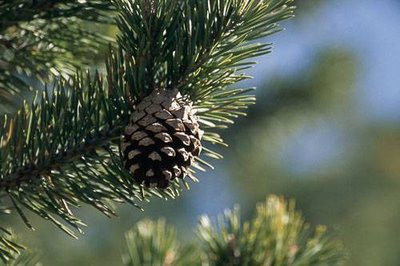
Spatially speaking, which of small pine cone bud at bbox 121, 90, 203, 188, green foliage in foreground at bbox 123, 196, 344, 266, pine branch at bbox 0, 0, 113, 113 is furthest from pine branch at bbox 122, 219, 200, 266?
small pine cone bud at bbox 121, 90, 203, 188

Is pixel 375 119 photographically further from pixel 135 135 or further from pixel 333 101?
pixel 135 135

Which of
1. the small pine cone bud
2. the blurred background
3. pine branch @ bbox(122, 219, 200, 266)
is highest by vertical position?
the small pine cone bud

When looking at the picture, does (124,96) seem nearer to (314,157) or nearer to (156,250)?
(156,250)

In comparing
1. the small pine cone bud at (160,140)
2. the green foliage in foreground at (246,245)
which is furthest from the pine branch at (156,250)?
the small pine cone bud at (160,140)

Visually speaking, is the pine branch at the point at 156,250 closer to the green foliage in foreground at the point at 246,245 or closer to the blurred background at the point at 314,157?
the green foliage in foreground at the point at 246,245

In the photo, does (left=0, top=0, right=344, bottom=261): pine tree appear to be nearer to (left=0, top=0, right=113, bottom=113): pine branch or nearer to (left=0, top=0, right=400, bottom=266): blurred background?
(left=0, top=0, right=113, bottom=113): pine branch

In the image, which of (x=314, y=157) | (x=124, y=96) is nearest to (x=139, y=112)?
Result: (x=124, y=96)

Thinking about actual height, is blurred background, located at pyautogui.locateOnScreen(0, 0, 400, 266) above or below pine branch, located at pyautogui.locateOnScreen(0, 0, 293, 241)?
below

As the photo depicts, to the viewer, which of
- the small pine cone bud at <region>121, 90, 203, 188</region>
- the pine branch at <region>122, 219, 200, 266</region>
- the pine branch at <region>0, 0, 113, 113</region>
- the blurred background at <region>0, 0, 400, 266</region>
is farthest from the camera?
the blurred background at <region>0, 0, 400, 266</region>
